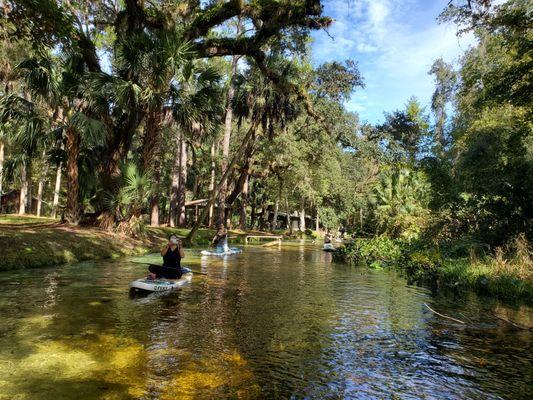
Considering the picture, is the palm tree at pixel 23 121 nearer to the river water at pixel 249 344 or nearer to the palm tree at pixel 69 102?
the palm tree at pixel 69 102

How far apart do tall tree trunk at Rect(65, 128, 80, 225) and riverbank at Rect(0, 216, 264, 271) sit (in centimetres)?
78

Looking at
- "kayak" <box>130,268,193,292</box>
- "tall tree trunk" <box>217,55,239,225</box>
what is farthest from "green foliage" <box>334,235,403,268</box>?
"tall tree trunk" <box>217,55,239,225</box>

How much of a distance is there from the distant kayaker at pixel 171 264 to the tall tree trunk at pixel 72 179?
395 inches

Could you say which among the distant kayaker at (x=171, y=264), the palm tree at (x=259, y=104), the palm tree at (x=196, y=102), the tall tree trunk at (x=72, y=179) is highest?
the palm tree at (x=259, y=104)

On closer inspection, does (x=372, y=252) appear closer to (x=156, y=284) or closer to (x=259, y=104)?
(x=259, y=104)

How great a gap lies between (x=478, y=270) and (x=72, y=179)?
18468 mm

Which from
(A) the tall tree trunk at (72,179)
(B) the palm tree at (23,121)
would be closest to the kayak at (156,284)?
(A) the tall tree trunk at (72,179)

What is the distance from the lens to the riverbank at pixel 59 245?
1513cm

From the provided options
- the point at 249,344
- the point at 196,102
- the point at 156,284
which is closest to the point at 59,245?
the point at 156,284

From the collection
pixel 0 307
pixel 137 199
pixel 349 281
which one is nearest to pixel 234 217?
pixel 137 199

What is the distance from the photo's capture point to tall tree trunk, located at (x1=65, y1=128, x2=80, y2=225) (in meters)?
21.0

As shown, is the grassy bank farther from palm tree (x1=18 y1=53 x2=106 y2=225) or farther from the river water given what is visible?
palm tree (x1=18 y1=53 x2=106 y2=225)

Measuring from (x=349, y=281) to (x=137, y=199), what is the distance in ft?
37.8

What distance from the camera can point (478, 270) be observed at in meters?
14.1
